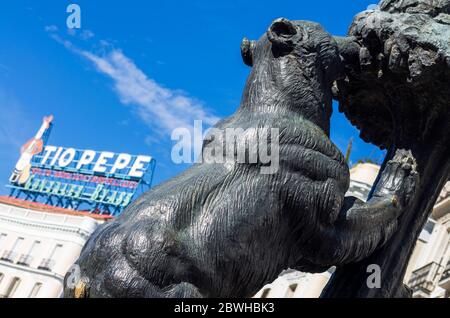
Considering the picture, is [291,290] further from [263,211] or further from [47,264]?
[263,211]

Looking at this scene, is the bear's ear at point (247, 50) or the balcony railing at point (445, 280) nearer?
the bear's ear at point (247, 50)

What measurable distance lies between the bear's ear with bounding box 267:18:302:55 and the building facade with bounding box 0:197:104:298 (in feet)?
150

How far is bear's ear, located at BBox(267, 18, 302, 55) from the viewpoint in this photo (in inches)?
169

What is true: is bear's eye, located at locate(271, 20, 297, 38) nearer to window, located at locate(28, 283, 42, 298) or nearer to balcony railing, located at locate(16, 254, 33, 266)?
window, located at locate(28, 283, 42, 298)

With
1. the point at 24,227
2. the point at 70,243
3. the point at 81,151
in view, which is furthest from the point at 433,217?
the point at 81,151

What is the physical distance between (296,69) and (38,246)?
1964 inches

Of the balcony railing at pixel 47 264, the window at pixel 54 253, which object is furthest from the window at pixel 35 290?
the window at pixel 54 253

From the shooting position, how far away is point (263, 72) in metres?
4.36

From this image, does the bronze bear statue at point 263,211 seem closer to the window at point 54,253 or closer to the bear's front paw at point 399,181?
the bear's front paw at point 399,181

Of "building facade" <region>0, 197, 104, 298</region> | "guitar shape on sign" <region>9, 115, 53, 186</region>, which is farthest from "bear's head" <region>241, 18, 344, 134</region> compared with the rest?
"guitar shape on sign" <region>9, 115, 53, 186</region>

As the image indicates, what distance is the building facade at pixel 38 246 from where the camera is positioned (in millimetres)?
50438

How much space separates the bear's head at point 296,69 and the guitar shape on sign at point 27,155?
56016 mm

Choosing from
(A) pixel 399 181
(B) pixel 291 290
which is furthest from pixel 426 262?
(A) pixel 399 181
